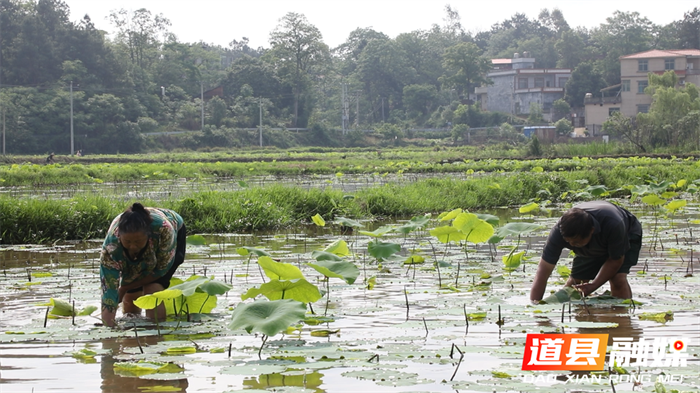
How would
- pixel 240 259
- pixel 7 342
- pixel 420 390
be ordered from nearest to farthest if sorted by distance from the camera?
1. pixel 420 390
2. pixel 7 342
3. pixel 240 259

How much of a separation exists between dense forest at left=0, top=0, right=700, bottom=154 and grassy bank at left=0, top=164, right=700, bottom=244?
3692 centimetres

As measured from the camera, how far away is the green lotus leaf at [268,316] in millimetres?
3348

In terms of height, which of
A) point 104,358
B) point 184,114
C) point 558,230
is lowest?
point 104,358

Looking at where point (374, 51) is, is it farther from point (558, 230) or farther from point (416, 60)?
point (558, 230)

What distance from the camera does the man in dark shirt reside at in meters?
4.58

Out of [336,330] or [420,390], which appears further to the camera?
[336,330]

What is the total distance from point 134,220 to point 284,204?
22.9 ft

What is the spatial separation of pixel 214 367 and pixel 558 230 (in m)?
2.23

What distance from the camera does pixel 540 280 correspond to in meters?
4.91

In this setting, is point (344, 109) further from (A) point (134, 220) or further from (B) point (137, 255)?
(A) point (134, 220)

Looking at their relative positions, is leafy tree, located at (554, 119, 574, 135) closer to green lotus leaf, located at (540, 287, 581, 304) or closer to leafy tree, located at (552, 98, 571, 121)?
leafy tree, located at (552, 98, 571, 121)

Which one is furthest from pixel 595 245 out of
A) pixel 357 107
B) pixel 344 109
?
pixel 357 107

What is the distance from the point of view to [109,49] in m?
56.4

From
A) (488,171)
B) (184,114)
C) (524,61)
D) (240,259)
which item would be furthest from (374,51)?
(240,259)
